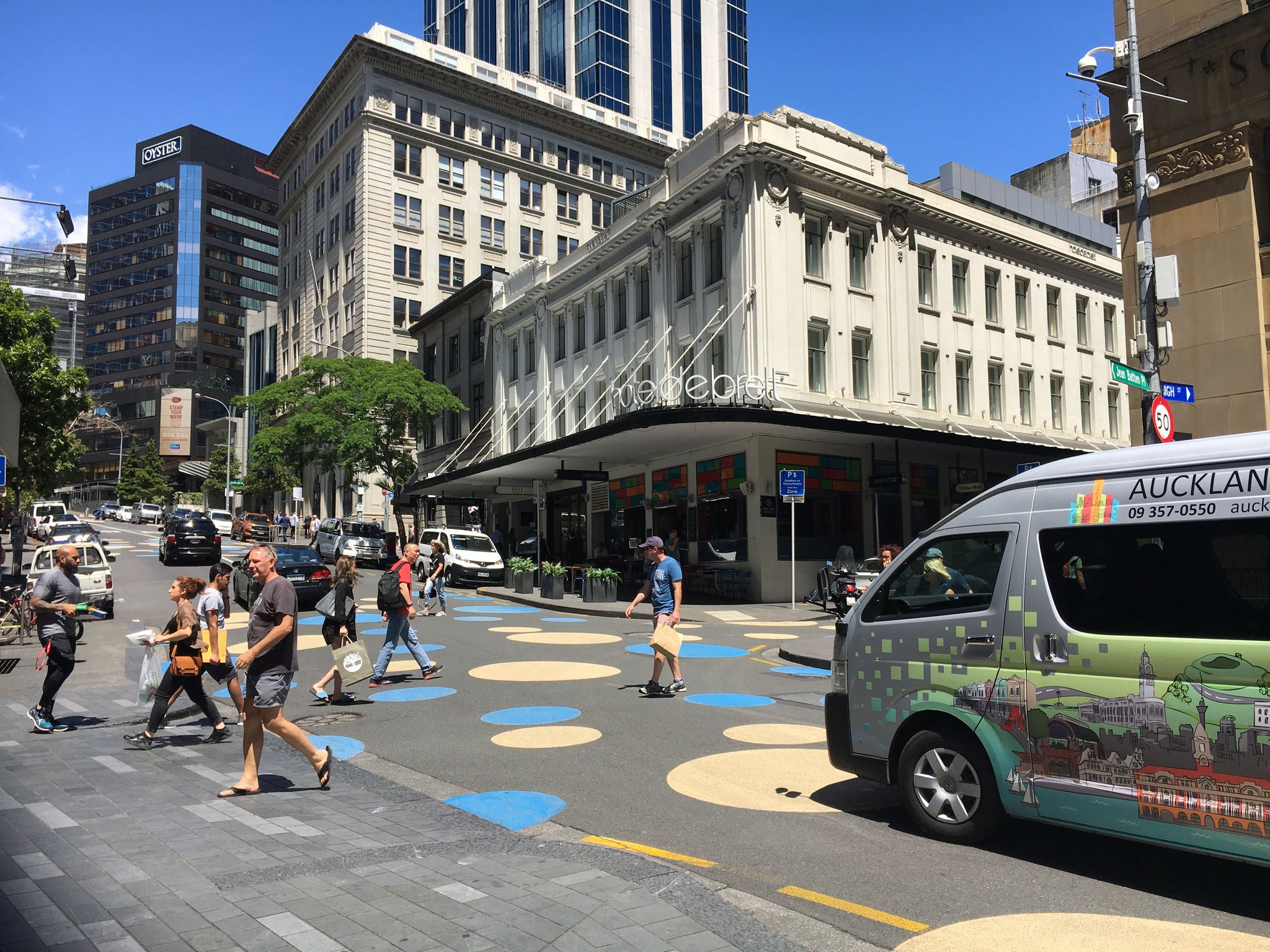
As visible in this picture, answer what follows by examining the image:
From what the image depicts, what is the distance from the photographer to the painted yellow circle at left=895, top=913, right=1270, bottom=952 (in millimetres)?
4035

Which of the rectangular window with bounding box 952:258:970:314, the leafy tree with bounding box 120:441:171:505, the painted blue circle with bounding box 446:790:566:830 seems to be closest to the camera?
the painted blue circle with bounding box 446:790:566:830

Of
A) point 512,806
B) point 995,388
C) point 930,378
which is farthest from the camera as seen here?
point 995,388

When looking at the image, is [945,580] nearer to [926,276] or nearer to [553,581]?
[553,581]

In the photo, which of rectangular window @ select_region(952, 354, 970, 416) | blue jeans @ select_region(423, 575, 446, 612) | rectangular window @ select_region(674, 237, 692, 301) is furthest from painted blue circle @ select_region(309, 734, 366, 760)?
rectangular window @ select_region(952, 354, 970, 416)

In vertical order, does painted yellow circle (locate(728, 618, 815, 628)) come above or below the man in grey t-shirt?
below

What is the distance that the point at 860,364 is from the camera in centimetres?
2998

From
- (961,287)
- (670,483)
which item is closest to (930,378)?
(961,287)

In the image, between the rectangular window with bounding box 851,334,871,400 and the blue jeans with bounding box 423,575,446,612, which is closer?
the blue jeans with bounding box 423,575,446,612

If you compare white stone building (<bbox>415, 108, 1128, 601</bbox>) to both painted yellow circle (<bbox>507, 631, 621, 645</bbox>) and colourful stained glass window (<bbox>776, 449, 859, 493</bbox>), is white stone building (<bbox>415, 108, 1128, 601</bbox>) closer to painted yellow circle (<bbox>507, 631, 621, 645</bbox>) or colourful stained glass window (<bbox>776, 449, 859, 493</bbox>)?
colourful stained glass window (<bbox>776, 449, 859, 493</bbox>)

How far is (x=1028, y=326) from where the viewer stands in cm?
3534

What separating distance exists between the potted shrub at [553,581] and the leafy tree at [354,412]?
1790cm

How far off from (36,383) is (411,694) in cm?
3088

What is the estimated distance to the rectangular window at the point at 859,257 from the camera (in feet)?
98.3

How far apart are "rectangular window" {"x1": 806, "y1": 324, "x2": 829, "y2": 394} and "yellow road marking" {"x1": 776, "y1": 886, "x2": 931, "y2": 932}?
24.2 m
